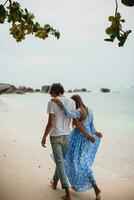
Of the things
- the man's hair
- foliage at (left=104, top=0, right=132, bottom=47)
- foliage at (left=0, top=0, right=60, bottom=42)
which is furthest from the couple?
foliage at (left=104, top=0, right=132, bottom=47)

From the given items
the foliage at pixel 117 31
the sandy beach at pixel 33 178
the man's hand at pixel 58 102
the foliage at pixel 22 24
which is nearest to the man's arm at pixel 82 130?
the man's hand at pixel 58 102

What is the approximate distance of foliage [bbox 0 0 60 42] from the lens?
155 cm

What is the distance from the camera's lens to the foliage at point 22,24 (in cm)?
155

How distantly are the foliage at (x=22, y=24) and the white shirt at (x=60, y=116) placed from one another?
97cm

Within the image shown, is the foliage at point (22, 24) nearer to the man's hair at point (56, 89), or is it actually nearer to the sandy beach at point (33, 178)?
the man's hair at point (56, 89)

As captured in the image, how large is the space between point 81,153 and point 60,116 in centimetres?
27

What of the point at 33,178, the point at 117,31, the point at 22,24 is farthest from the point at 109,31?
the point at 33,178

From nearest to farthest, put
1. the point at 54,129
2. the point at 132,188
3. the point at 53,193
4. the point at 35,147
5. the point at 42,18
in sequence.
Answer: the point at 54,129 → the point at 53,193 → the point at 42,18 → the point at 132,188 → the point at 35,147

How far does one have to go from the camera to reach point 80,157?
8.66 feet

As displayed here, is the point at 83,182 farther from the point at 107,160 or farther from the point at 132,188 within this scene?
the point at 107,160

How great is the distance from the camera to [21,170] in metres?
3.22

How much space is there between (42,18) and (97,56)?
49cm

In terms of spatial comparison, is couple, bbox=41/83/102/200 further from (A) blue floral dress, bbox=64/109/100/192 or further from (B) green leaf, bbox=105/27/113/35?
(B) green leaf, bbox=105/27/113/35

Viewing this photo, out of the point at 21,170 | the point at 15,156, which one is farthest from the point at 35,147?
the point at 21,170
